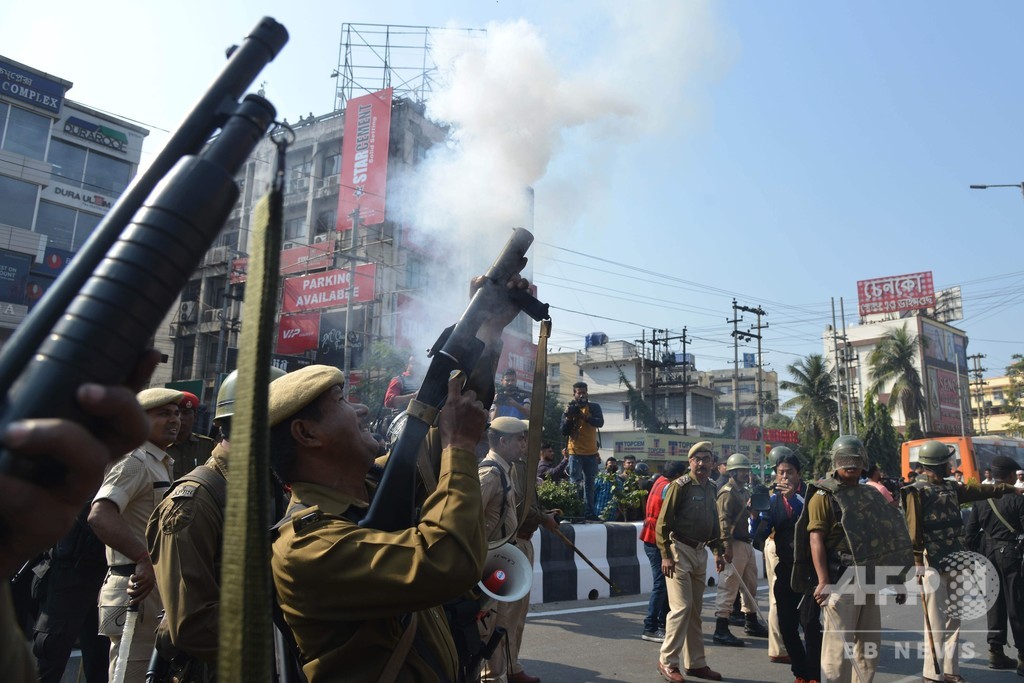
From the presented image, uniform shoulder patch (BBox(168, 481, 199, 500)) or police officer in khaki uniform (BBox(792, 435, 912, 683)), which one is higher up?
uniform shoulder patch (BBox(168, 481, 199, 500))

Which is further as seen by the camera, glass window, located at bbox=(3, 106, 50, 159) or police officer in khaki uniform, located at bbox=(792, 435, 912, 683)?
glass window, located at bbox=(3, 106, 50, 159)

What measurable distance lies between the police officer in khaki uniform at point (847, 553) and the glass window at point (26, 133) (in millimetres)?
29953

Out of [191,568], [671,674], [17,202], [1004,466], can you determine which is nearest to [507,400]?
[671,674]

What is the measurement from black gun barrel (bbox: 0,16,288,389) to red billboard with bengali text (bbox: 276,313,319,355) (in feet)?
109

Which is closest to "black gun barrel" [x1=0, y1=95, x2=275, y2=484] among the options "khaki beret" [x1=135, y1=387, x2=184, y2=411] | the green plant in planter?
"khaki beret" [x1=135, y1=387, x2=184, y2=411]

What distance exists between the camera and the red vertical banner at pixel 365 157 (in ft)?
109

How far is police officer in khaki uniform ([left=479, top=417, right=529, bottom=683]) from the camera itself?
4.44 metres

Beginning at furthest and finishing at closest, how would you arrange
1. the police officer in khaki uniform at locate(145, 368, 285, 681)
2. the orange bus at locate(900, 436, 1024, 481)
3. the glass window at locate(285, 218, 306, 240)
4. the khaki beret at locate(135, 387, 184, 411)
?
the glass window at locate(285, 218, 306, 240) → the orange bus at locate(900, 436, 1024, 481) → the khaki beret at locate(135, 387, 184, 411) → the police officer in khaki uniform at locate(145, 368, 285, 681)

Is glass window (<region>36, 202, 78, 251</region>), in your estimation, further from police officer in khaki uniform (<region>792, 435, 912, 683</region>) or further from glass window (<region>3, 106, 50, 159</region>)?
police officer in khaki uniform (<region>792, 435, 912, 683</region>)

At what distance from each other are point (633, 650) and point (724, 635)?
1.31 m

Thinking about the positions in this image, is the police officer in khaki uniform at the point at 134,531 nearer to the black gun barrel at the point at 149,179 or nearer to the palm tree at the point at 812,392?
the black gun barrel at the point at 149,179

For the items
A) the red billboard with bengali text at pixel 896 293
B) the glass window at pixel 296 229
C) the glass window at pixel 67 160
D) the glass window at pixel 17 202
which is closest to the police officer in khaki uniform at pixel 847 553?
the glass window at pixel 17 202

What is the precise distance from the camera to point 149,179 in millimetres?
917

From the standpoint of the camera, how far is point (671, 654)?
590 cm
